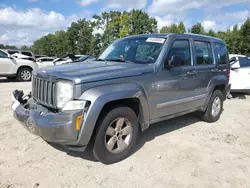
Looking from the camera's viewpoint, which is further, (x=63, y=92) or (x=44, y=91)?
(x=44, y=91)

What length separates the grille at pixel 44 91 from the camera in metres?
3.39

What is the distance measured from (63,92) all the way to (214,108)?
13.0 feet

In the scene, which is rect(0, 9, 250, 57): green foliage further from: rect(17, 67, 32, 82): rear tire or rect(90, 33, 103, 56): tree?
rect(17, 67, 32, 82): rear tire

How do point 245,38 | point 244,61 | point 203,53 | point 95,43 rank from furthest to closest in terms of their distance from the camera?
1. point 95,43
2. point 245,38
3. point 244,61
4. point 203,53

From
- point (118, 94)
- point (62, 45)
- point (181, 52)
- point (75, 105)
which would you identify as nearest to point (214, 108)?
point (181, 52)

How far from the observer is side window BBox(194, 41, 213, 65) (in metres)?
5.06

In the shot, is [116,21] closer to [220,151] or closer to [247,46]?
[247,46]

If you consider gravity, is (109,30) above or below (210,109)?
above

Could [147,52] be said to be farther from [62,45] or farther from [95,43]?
[62,45]

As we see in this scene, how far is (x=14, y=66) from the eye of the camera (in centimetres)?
1220

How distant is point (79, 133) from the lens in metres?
3.17

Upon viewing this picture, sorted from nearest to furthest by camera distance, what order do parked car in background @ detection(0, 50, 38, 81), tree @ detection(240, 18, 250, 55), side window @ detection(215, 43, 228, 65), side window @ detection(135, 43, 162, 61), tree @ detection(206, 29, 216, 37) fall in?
1. side window @ detection(135, 43, 162, 61)
2. side window @ detection(215, 43, 228, 65)
3. parked car in background @ detection(0, 50, 38, 81)
4. tree @ detection(240, 18, 250, 55)
5. tree @ detection(206, 29, 216, 37)

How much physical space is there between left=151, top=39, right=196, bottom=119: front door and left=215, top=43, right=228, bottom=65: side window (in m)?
1.29

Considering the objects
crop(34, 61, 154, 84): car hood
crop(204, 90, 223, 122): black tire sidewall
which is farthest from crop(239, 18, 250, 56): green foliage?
crop(34, 61, 154, 84): car hood
